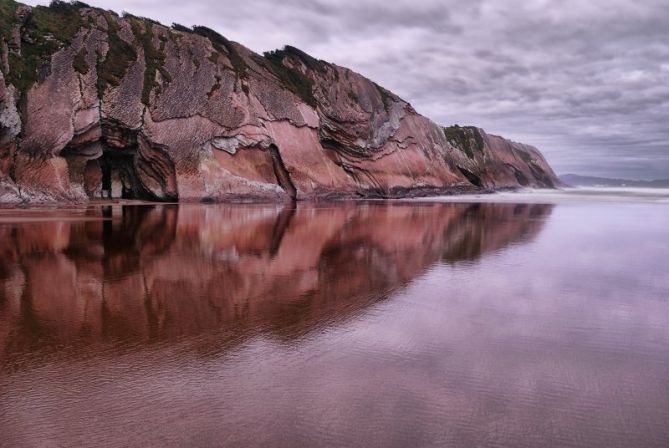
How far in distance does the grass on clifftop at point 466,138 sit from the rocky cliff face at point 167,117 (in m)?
22.2

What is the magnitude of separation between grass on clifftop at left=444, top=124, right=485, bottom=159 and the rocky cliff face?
22209mm

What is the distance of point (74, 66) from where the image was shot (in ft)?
86.8

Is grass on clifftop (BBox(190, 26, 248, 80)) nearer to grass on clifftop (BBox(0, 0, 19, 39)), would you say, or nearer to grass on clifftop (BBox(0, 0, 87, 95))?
grass on clifftop (BBox(0, 0, 87, 95))

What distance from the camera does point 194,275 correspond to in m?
8.01

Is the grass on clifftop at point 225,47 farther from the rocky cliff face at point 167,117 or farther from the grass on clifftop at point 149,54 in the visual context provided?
the grass on clifftop at point 149,54

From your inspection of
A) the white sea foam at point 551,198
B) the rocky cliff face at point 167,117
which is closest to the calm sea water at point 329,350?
the rocky cliff face at point 167,117

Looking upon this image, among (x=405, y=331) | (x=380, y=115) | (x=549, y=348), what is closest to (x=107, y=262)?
(x=405, y=331)

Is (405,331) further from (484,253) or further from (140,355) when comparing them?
(484,253)

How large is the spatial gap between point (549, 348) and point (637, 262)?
6.33 metres

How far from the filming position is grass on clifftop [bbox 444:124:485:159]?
63594mm

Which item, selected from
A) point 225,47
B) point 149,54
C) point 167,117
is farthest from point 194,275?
point 225,47

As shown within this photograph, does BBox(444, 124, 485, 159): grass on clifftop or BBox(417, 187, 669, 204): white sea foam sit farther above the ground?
BBox(444, 124, 485, 159): grass on clifftop

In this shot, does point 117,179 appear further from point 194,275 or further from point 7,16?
point 194,275

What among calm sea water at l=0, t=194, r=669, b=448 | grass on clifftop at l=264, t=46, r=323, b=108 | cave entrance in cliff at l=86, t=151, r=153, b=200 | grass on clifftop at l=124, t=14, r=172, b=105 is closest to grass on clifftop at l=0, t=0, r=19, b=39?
grass on clifftop at l=124, t=14, r=172, b=105
